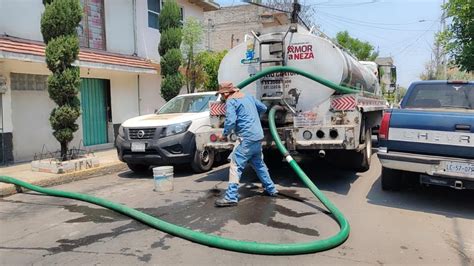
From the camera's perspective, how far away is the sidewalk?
702cm

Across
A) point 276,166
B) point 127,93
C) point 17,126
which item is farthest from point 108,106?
point 276,166

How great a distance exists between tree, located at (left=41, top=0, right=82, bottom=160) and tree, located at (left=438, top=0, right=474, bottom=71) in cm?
1230

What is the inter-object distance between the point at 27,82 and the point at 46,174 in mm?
3206

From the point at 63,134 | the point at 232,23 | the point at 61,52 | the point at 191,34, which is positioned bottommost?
the point at 63,134

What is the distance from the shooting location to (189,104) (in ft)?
30.4

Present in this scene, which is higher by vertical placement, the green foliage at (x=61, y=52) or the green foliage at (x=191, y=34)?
the green foliage at (x=191, y=34)

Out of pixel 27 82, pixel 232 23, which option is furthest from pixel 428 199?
pixel 232 23

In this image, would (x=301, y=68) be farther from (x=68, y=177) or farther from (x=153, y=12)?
(x=153, y=12)

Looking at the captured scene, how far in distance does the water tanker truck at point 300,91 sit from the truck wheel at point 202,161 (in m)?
0.90

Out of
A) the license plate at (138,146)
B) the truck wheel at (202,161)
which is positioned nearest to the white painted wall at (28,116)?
the license plate at (138,146)

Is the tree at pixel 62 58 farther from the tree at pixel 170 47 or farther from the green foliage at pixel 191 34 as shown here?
the green foliage at pixel 191 34

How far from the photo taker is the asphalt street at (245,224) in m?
3.94

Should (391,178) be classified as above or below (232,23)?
below

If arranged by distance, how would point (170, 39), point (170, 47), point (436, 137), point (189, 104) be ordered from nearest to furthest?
point (436, 137), point (189, 104), point (170, 39), point (170, 47)
